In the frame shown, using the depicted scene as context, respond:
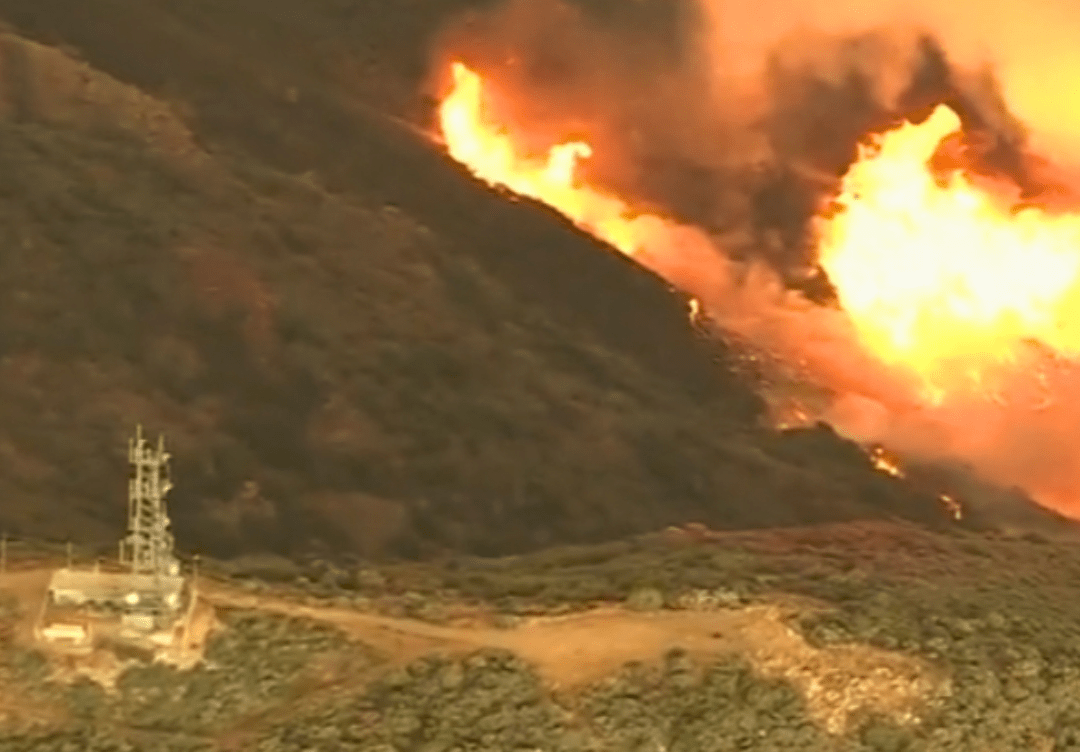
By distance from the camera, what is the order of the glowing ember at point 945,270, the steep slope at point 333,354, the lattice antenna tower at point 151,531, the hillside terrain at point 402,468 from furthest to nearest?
the glowing ember at point 945,270
the steep slope at point 333,354
the hillside terrain at point 402,468
the lattice antenna tower at point 151,531

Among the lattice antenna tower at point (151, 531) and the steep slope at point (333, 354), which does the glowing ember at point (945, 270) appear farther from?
the lattice antenna tower at point (151, 531)

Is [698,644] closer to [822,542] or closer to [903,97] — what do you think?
[822,542]

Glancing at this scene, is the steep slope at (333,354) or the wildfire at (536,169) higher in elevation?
the wildfire at (536,169)

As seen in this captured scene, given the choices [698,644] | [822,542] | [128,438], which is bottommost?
[698,644]

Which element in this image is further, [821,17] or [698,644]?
[821,17]

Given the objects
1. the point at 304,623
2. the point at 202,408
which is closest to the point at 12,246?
the point at 202,408

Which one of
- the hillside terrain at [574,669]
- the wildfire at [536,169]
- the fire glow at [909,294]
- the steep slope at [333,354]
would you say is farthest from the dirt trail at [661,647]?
the wildfire at [536,169]

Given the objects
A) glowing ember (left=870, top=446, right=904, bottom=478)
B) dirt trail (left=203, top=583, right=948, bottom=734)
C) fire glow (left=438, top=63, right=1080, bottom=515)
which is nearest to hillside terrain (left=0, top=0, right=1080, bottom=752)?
dirt trail (left=203, top=583, right=948, bottom=734)

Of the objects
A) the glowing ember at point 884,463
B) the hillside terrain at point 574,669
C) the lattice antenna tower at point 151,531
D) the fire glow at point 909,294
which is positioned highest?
the fire glow at point 909,294
